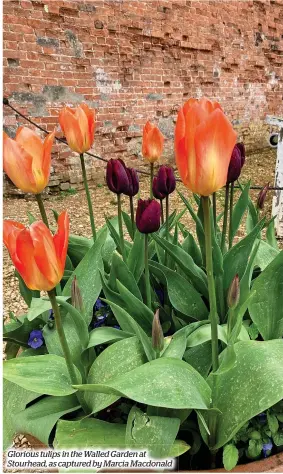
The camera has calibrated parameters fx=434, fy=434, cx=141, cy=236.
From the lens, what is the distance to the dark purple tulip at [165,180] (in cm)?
95

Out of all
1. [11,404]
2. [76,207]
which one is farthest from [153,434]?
[76,207]

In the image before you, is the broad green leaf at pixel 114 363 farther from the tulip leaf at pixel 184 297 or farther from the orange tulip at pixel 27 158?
the orange tulip at pixel 27 158

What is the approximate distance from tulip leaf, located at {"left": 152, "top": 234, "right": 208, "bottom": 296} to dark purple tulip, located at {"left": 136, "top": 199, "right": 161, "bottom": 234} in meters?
0.12

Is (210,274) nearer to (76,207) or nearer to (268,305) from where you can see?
(268,305)

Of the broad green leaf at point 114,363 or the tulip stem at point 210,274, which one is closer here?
the tulip stem at point 210,274

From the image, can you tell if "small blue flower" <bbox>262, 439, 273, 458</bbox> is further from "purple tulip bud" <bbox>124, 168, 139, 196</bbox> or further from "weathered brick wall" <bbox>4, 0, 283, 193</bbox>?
"weathered brick wall" <bbox>4, 0, 283, 193</bbox>

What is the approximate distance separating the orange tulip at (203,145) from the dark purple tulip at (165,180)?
358 millimetres

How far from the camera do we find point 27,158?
79 cm

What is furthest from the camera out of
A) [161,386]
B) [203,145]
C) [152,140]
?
[152,140]

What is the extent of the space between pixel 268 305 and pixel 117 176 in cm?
40

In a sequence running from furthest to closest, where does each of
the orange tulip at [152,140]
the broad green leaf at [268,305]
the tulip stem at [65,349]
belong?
the orange tulip at [152,140]
the broad green leaf at [268,305]
the tulip stem at [65,349]

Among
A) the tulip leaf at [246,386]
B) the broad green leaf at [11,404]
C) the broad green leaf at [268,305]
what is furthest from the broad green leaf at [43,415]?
the broad green leaf at [268,305]

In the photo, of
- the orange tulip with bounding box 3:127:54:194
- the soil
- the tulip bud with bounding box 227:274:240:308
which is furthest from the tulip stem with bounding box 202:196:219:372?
the soil
